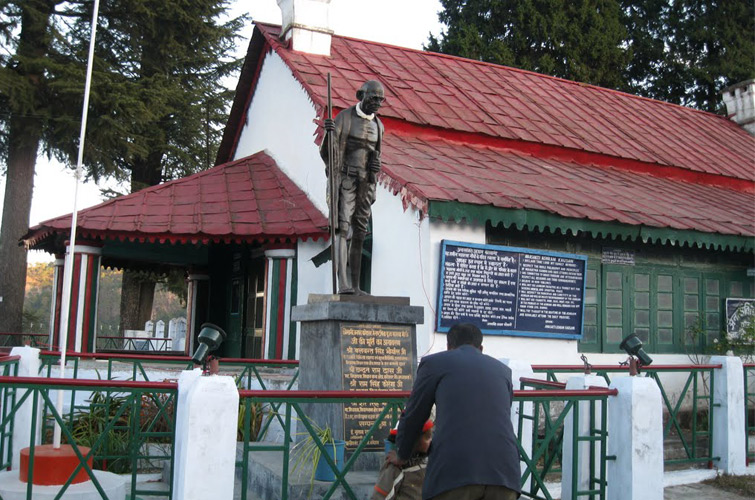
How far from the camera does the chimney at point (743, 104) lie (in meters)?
20.2

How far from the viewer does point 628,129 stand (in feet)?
55.4

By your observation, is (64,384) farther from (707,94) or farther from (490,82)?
(707,94)

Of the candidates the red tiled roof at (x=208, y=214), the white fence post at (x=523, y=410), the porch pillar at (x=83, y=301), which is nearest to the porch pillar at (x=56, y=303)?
the porch pillar at (x=83, y=301)

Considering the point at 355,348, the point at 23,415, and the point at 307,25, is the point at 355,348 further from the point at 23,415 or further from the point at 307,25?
the point at 307,25

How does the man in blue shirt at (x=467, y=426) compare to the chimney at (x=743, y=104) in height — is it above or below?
below

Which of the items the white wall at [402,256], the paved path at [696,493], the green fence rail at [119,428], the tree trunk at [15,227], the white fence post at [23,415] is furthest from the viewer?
the tree trunk at [15,227]

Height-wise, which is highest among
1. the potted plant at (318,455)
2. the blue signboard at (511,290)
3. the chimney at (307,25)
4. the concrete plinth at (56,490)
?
the chimney at (307,25)

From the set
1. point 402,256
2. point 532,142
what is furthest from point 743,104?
point 402,256

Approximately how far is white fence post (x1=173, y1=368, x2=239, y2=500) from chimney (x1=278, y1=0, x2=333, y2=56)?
11.4 metres

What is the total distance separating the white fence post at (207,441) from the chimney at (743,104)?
749 inches

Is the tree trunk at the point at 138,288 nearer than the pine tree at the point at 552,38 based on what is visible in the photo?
Yes

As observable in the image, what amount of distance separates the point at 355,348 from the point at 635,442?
259 centimetres

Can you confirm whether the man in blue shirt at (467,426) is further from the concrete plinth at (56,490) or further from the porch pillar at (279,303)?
the porch pillar at (279,303)

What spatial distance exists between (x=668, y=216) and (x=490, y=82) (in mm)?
6492
